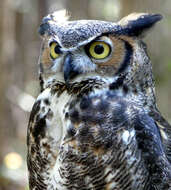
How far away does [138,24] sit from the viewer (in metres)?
2.54

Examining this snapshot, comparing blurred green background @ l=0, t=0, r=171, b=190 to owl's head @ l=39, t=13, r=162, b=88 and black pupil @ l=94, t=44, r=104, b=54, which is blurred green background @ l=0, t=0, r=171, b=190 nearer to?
owl's head @ l=39, t=13, r=162, b=88

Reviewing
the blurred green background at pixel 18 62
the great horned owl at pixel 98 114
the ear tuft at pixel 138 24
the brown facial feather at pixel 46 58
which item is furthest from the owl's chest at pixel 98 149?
the blurred green background at pixel 18 62

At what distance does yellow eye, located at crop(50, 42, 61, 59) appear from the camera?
2.42 meters

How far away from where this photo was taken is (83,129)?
2.43 m

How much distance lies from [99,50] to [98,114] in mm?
362

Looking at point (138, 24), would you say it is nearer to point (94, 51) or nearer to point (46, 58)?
point (94, 51)

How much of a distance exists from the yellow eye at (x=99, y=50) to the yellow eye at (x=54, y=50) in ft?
0.57

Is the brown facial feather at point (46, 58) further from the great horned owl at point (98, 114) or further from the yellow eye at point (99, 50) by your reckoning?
the yellow eye at point (99, 50)

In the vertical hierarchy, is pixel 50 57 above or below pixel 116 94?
above

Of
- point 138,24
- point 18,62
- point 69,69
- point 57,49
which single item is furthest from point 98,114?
point 18,62

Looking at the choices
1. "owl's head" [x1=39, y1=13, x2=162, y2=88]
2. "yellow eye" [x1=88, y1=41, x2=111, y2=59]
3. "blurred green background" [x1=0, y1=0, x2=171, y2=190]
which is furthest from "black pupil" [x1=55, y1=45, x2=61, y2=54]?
"blurred green background" [x1=0, y1=0, x2=171, y2=190]

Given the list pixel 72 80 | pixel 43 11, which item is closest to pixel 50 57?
pixel 72 80

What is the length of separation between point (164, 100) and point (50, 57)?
26.9ft

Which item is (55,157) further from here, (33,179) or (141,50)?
(141,50)
